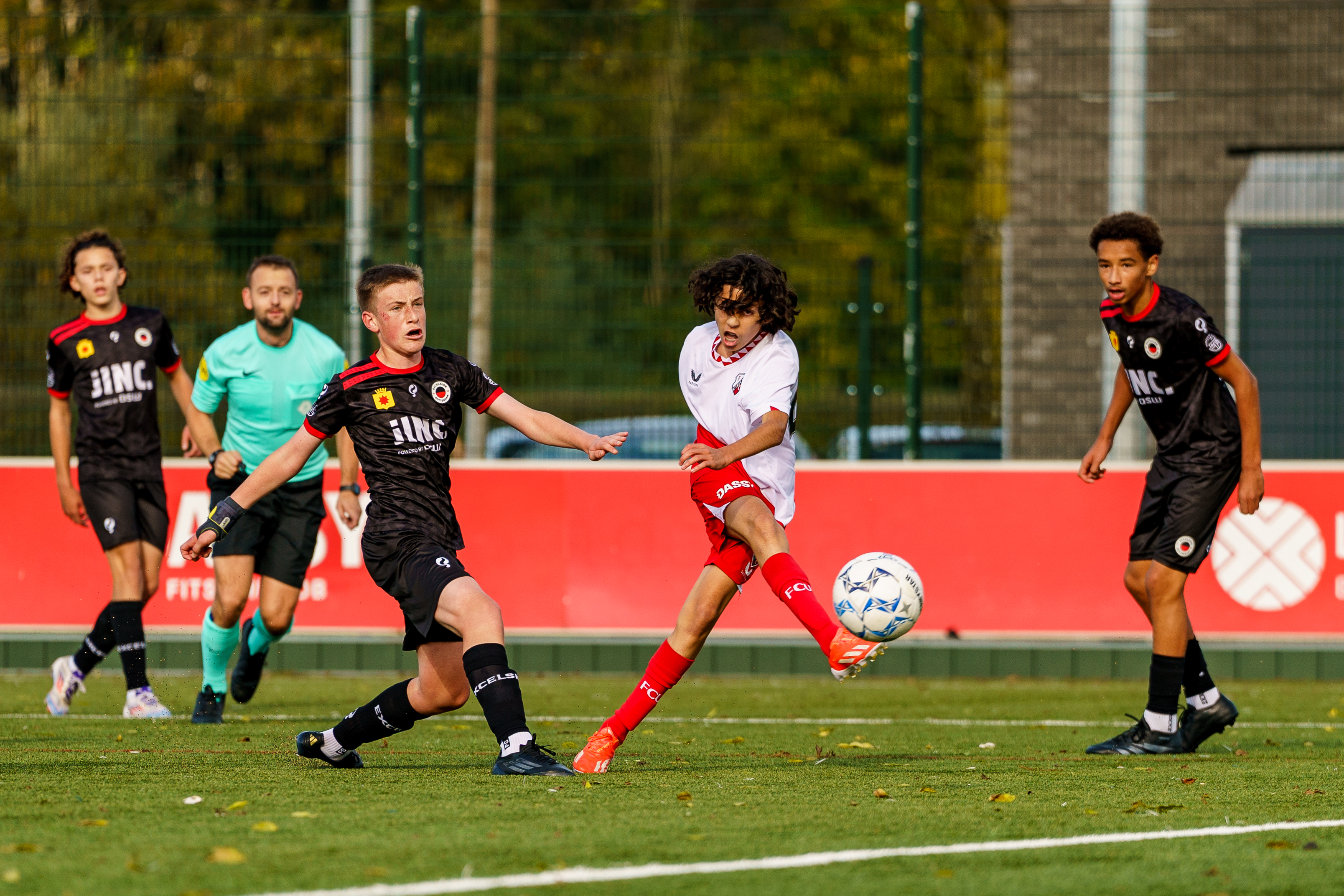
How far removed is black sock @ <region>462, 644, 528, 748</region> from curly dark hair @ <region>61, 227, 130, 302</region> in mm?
3730

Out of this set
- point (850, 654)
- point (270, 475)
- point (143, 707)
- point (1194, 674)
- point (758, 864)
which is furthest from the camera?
point (143, 707)

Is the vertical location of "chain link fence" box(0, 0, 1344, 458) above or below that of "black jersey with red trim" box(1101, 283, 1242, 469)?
above

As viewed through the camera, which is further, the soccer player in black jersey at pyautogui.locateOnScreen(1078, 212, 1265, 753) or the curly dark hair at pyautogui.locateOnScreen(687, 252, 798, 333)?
the soccer player in black jersey at pyautogui.locateOnScreen(1078, 212, 1265, 753)

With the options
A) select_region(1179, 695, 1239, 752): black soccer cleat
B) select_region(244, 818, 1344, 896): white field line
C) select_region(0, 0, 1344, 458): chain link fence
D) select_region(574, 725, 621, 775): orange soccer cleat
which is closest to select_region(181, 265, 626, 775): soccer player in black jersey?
select_region(574, 725, 621, 775): orange soccer cleat

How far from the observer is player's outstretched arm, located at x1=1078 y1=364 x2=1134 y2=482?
7.68 meters

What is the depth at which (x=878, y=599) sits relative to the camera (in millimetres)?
6156

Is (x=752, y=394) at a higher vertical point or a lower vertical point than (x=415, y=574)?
higher

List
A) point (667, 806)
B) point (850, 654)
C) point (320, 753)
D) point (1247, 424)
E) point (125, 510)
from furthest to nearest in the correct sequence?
point (125, 510) < point (1247, 424) < point (320, 753) < point (850, 654) < point (667, 806)

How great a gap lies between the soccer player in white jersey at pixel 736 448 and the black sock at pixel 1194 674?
2.07 metres

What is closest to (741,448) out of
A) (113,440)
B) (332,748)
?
(332,748)

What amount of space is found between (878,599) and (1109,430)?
214 centimetres

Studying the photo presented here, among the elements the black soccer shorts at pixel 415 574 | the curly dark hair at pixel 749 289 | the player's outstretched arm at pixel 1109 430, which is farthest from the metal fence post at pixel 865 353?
the black soccer shorts at pixel 415 574

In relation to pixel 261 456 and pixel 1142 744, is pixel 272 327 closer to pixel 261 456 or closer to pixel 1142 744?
pixel 261 456

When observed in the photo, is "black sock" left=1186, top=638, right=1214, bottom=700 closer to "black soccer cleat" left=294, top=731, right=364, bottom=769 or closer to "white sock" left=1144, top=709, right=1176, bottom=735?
"white sock" left=1144, top=709, right=1176, bottom=735
